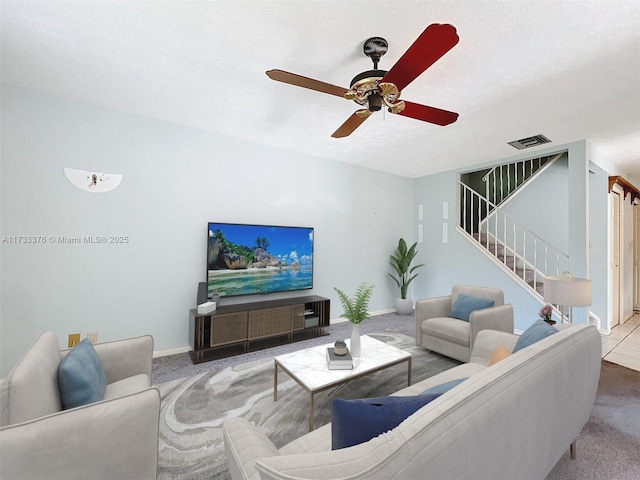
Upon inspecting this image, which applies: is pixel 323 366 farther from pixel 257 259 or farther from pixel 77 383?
pixel 257 259

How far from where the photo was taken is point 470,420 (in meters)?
0.74

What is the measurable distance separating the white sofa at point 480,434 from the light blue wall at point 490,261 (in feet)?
8.52

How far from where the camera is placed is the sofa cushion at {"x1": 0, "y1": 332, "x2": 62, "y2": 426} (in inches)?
38.5

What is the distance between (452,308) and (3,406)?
3.44 meters

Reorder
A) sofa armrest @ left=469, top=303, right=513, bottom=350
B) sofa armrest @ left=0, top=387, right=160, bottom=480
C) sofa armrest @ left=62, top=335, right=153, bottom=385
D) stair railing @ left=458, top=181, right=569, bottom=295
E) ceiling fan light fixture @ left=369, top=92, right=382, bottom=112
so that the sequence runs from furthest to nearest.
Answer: stair railing @ left=458, top=181, right=569, bottom=295, sofa armrest @ left=469, top=303, right=513, bottom=350, ceiling fan light fixture @ left=369, top=92, right=382, bottom=112, sofa armrest @ left=62, top=335, right=153, bottom=385, sofa armrest @ left=0, top=387, right=160, bottom=480

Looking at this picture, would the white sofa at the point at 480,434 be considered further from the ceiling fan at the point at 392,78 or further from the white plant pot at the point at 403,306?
the white plant pot at the point at 403,306

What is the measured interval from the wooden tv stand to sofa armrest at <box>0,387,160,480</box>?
1.81m

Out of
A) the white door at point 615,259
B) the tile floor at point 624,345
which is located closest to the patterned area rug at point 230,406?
the tile floor at point 624,345

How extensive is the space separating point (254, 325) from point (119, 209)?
189cm

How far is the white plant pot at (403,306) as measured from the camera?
475 centimetres

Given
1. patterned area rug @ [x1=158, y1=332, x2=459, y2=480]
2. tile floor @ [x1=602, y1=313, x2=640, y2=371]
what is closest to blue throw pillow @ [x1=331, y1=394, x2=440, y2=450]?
patterned area rug @ [x1=158, y1=332, x2=459, y2=480]

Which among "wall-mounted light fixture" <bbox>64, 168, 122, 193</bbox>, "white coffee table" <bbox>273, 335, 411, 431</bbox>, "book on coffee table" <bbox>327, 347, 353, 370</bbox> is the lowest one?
"white coffee table" <bbox>273, 335, 411, 431</bbox>

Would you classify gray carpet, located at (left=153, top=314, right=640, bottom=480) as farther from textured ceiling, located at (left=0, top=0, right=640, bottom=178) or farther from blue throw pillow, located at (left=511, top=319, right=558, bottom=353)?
textured ceiling, located at (left=0, top=0, right=640, bottom=178)

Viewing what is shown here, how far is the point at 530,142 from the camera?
3.45m
